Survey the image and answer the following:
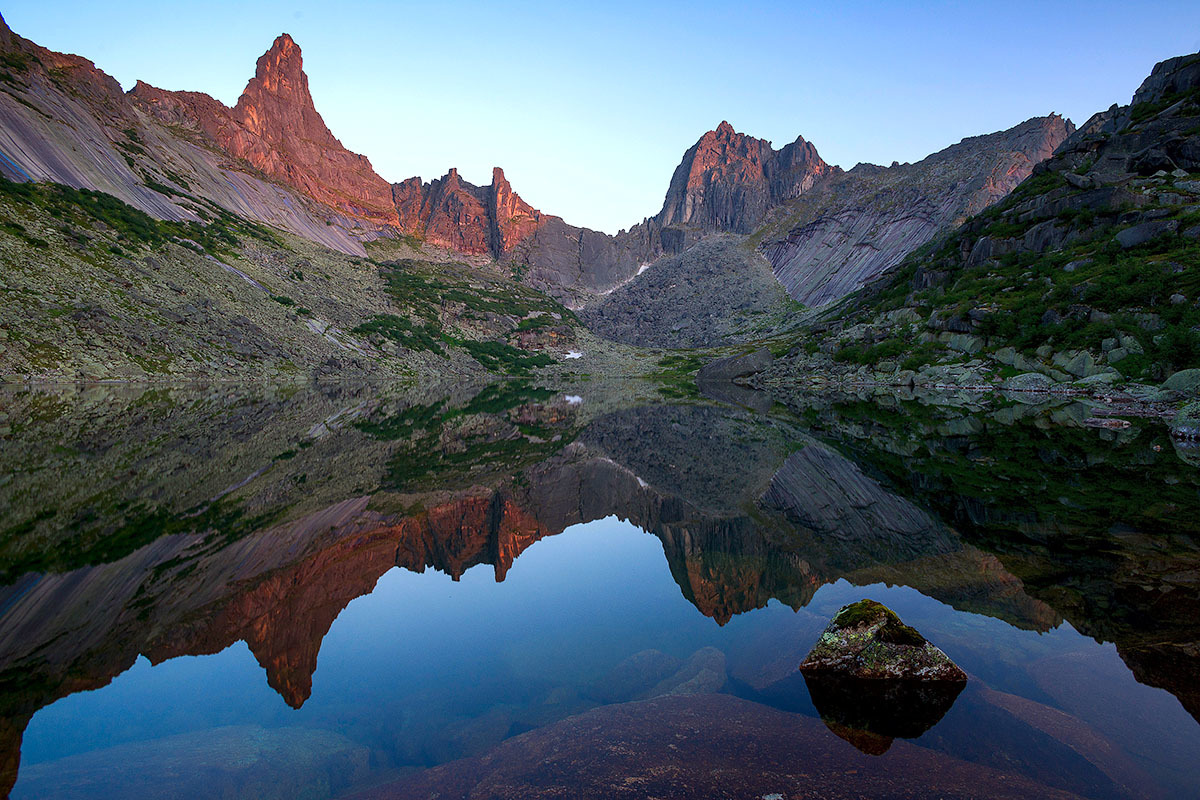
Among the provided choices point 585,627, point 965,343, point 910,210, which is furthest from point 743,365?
point 910,210

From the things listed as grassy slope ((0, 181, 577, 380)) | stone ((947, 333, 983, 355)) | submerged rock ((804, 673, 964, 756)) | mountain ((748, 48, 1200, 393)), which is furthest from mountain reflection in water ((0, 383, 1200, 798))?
grassy slope ((0, 181, 577, 380))

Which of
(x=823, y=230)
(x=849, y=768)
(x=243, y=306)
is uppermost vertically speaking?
(x=823, y=230)

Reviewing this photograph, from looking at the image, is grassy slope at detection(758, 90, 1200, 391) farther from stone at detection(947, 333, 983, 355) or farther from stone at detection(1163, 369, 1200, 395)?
stone at detection(1163, 369, 1200, 395)

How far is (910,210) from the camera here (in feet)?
555

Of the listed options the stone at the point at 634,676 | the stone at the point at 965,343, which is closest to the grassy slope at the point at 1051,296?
the stone at the point at 965,343

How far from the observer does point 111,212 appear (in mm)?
96938

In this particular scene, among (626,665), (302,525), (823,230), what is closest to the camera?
(626,665)

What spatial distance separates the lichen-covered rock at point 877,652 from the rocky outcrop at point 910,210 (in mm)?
163606

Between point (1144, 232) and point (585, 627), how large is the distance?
7774cm

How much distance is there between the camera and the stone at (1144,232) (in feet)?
184

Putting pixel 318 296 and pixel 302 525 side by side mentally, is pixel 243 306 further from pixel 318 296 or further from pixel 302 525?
pixel 302 525

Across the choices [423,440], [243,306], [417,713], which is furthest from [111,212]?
[417,713]

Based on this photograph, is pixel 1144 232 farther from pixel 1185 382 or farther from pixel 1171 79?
pixel 1171 79

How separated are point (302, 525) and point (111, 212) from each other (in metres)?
120
